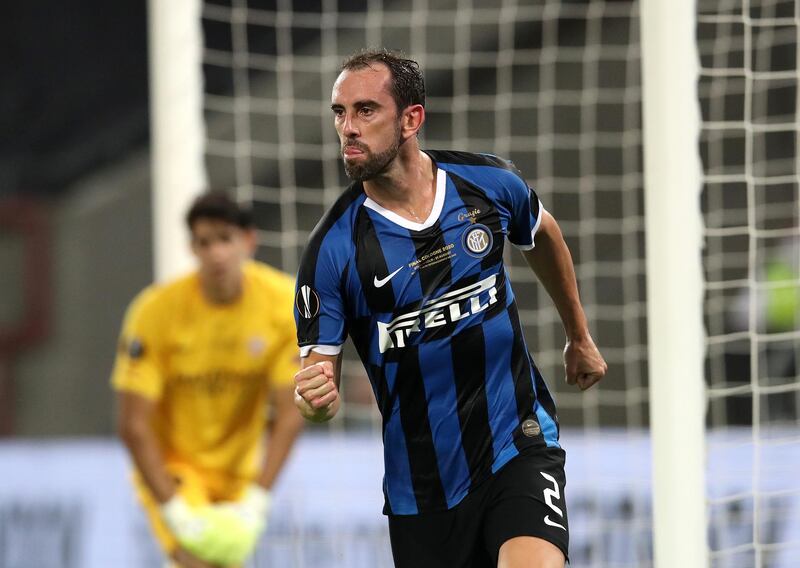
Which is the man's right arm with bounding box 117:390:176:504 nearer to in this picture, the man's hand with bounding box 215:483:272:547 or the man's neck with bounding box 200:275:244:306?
the man's hand with bounding box 215:483:272:547

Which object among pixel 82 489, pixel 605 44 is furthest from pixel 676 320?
pixel 605 44

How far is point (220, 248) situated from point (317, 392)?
7.51ft

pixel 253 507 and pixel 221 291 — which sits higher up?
pixel 221 291

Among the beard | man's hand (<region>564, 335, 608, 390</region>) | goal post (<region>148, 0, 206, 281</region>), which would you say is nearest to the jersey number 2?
man's hand (<region>564, 335, 608, 390</region>)

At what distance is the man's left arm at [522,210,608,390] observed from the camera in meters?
3.68

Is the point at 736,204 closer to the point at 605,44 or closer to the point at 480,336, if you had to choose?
the point at 605,44

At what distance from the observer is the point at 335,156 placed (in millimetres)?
10219

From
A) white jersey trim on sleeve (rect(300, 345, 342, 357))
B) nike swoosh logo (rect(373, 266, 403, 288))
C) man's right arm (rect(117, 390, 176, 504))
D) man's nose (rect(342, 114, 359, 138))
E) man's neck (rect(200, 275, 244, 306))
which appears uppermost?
man's nose (rect(342, 114, 359, 138))

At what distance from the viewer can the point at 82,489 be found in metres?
6.84

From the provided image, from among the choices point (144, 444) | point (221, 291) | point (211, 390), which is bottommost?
point (144, 444)


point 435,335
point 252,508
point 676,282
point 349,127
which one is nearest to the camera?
point 349,127

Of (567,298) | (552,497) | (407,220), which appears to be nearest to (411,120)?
(407,220)

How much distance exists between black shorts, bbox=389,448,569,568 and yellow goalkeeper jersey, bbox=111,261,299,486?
6.67ft

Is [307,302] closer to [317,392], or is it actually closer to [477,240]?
[317,392]
